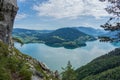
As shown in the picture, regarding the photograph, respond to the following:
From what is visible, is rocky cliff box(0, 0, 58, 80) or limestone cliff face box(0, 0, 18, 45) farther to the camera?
limestone cliff face box(0, 0, 18, 45)

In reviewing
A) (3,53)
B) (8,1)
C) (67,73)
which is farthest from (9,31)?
(67,73)

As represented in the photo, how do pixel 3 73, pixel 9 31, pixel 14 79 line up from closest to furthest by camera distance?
pixel 3 73
pixel 14 79
pixel 9 31

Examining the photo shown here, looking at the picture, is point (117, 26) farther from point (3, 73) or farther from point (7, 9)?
point (3, 73)

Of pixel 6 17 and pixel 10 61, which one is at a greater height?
pixel 6 17

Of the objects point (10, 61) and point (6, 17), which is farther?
point (6, 17)

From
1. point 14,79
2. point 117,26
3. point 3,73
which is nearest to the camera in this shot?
point 3,73

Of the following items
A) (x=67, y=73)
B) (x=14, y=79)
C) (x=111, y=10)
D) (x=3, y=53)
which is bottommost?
(x=67, y=73)

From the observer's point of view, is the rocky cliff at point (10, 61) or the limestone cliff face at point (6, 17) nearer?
the rocky cliff at point (10, 61)

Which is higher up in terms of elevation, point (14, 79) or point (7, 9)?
point (7, 9)
